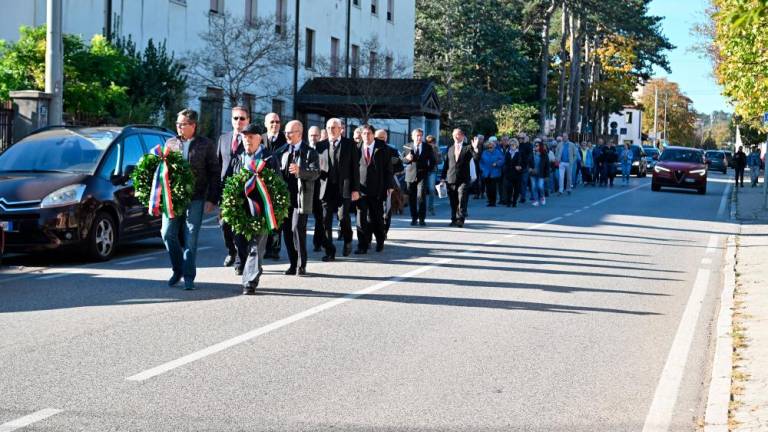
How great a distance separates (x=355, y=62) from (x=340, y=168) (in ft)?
102

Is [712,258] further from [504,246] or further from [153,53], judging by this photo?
[153,53]

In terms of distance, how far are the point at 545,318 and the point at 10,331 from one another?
4.58m

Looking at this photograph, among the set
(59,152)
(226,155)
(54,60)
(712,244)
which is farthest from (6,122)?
(712,244)

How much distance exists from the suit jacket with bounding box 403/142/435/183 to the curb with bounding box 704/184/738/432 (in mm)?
8537

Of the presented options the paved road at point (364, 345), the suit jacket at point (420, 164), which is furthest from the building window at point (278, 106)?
the paved road at point (364, 345)

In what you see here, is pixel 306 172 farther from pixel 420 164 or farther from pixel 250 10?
pixel 250 10

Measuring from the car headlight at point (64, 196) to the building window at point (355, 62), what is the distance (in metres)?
29.8

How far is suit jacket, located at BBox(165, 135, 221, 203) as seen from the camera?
37.5 ft

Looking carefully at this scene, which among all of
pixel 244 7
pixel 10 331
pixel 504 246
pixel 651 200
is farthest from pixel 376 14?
pixel 10 331

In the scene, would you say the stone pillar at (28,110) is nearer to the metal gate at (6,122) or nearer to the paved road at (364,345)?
the metal gate at (6,122)

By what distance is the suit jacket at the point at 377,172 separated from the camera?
1573cm

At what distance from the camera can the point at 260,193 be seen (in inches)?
439

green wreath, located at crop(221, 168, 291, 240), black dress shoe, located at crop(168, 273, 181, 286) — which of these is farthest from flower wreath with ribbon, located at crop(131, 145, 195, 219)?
black dress shoe, located at crop(168, 273, 181, 286)

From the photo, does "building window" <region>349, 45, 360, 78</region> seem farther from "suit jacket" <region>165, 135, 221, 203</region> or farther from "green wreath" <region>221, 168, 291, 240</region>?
Result: "green wreath" <region>221, 168, 291, 240</region>
